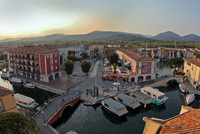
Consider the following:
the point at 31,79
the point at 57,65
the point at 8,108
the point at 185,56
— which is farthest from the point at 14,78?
the point at 185,56

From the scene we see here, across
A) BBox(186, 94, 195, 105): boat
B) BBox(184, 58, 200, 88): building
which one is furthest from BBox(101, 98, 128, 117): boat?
BBox(184, 58, 200, 88): building

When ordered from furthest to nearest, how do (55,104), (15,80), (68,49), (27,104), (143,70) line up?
1. (68,49)
2. (15,80)
3. (143,70)
4. (27,104)
5. (55,104)

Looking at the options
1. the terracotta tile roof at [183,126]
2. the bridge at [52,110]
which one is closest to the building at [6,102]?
the bridge at [52,110]

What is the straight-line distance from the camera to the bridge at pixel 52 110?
1941 centimetres

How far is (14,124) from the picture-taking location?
10492 mm

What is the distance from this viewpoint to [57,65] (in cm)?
4034

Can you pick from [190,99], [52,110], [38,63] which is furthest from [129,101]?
[38,63]

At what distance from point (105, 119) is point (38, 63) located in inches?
944

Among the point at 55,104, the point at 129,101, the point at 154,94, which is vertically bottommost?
the point at 55,104

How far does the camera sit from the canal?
20953mm

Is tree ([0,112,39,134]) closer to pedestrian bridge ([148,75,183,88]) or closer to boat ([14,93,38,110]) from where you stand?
boat ([14,93,38,110])

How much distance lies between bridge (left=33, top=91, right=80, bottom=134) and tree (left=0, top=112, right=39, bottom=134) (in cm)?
788

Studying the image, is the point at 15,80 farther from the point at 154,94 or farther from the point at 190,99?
the point at 190,99

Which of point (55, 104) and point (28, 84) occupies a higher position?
point (28, 84)
